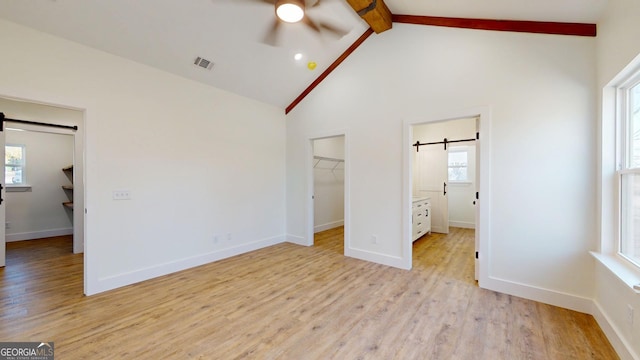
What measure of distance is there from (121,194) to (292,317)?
2.47m

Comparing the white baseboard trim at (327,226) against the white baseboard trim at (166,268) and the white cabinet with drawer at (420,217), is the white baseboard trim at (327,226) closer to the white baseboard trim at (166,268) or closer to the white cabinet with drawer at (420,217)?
the white baseboard trim at (166,268)

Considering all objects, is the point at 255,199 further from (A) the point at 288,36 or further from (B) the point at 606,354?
(B) the point at 606,354

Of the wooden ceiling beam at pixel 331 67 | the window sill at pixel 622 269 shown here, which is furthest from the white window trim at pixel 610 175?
the wooden ceiling beam at pixel 331 67

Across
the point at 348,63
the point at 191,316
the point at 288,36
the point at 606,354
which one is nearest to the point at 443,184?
the point at 348,63

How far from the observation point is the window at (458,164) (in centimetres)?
628

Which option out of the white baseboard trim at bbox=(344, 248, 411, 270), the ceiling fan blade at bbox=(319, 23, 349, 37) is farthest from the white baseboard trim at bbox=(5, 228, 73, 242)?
the ceiling fan blade at bbox=(319, 23, 349, 37)

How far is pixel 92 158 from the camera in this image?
9.11 feet

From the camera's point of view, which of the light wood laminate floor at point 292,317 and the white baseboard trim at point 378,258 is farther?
the white baseboard trim at point 378,258

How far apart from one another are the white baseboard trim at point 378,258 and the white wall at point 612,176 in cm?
183

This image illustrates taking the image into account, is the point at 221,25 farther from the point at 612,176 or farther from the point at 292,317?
the point at 612,176

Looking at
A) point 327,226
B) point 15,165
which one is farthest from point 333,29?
point 15,165

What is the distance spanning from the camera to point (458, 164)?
6.40m

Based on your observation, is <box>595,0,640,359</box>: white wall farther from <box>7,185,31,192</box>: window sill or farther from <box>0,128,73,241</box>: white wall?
<box>7,185,31,192</box>: window sill

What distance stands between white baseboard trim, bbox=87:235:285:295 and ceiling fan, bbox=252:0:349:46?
3086 millimetres
